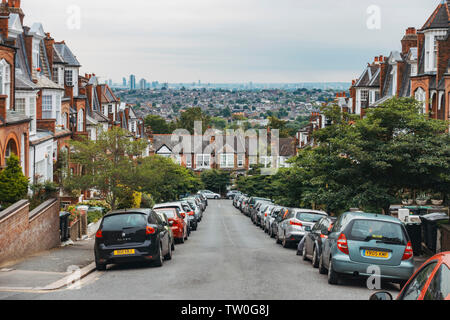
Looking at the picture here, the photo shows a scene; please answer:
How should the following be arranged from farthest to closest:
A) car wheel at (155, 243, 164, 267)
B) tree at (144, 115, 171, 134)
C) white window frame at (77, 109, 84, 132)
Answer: tree at (144, 115, 171, 134) < white window frame at (77, 109, 84, 132) < car wheel at (155, 243, 164, 267)

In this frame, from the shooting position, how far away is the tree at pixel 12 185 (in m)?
20.3

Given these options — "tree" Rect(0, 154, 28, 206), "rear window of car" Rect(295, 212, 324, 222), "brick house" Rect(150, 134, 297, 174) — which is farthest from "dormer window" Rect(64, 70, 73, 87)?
"brick house" Rect(150, 134, 297, 174)

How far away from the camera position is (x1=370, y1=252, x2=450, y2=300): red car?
559 centimetres

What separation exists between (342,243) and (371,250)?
2.05 ft

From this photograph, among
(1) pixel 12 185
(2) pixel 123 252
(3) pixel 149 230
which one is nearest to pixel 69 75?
(1) pixel 12 185

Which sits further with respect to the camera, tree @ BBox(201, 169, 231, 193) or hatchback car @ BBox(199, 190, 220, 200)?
tree @ BBox(201, 169, 231, 193)

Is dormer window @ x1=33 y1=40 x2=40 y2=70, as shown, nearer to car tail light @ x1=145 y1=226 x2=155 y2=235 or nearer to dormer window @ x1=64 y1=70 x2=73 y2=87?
dormer window @ x1=64 y1=70 x2=73 y2=87

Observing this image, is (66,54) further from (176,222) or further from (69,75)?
(176,222)

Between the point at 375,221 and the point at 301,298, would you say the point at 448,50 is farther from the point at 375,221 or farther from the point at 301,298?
the point at 301,298

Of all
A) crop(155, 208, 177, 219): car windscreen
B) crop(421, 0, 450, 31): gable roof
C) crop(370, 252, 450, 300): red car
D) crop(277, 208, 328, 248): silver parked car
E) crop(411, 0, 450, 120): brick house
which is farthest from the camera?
crop(421, 0, 450, 31): gable roof

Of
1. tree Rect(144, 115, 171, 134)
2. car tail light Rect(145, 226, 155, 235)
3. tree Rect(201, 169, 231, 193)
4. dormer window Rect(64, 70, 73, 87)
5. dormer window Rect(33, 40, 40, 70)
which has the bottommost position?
tree Rect(201, 169, 231, 193)

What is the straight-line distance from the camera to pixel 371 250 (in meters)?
13.0

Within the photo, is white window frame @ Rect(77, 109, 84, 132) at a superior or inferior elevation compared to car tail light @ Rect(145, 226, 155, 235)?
superior

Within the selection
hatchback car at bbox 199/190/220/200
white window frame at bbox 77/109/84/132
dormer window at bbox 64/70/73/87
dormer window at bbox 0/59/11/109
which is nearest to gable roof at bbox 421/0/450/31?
dormer window at bbox 0/59/11/109
